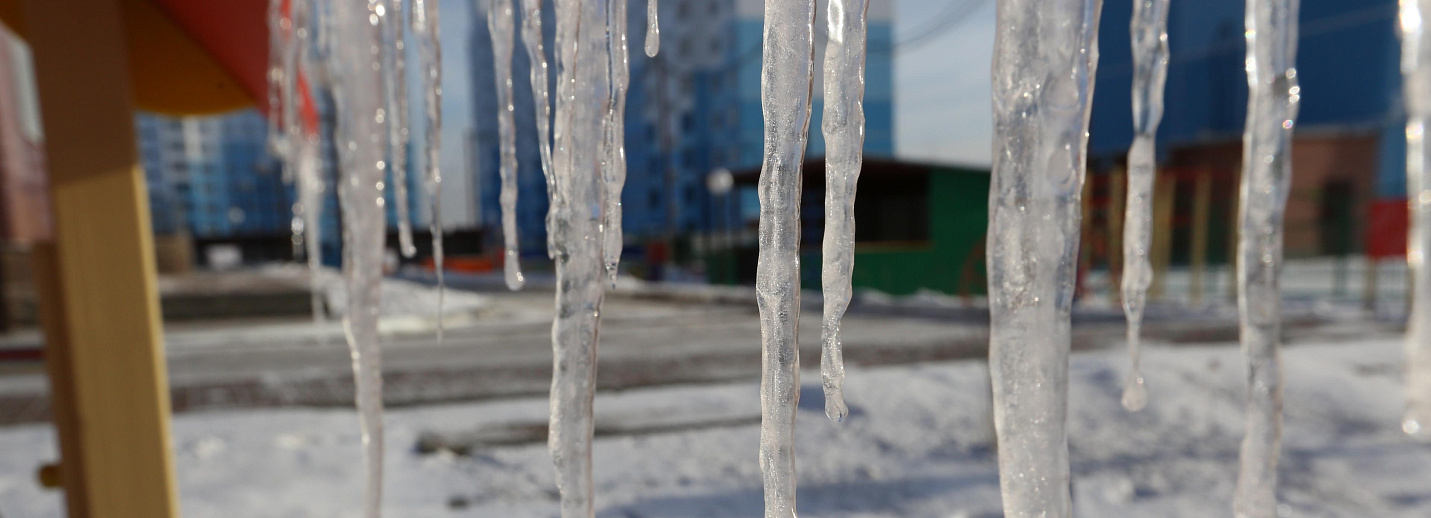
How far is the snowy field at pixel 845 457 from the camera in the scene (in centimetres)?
337

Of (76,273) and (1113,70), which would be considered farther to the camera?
(1113,70)

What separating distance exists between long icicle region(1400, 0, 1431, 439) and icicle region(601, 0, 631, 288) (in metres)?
0.86

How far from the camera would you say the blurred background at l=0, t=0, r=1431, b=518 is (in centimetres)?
358

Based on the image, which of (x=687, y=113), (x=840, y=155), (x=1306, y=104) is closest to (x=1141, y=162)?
(x=840, y=155)

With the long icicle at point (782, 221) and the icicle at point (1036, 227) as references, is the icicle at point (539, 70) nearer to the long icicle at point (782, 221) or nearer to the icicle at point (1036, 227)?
the long icicle at point (782, 221)

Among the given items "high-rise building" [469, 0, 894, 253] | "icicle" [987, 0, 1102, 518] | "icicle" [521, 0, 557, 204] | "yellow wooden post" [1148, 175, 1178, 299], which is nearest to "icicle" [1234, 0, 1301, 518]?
"icicle" [987, 0, 1102, 518]

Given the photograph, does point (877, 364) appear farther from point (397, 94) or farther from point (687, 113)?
point (687, 113)

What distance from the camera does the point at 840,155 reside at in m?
0.84

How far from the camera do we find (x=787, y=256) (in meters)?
0.85

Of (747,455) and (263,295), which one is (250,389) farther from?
(263,295)

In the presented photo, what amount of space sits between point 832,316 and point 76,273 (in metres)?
2.22

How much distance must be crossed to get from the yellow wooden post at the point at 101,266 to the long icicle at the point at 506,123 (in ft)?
4.93

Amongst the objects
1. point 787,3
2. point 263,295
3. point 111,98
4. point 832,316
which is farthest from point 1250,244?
point 263,295

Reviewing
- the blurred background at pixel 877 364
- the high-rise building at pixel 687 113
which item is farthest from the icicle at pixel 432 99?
the high-rise building at pixel 687 113
